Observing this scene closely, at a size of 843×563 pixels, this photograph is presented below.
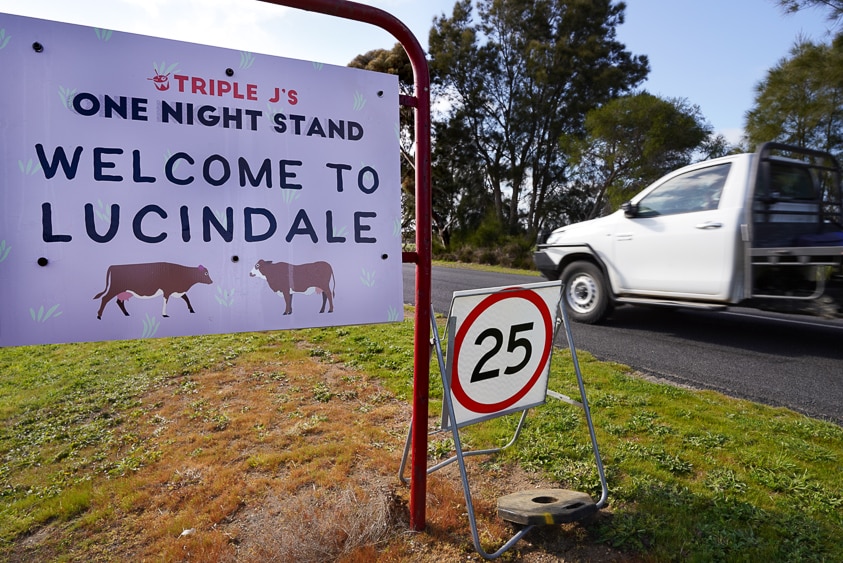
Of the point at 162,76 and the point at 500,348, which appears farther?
the point at 500,348

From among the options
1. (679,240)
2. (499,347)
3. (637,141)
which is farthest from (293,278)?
(637,141)

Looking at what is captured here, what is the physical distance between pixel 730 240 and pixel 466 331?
4549 mm

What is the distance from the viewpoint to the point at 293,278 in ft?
7.99

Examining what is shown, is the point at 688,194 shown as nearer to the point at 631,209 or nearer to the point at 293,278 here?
the point at 631,209

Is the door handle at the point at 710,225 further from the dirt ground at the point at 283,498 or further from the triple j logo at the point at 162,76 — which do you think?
the triple j logo at the point at 162,76

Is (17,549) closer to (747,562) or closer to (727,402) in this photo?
(747,562)

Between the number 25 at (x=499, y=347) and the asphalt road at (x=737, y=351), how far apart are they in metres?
2.73

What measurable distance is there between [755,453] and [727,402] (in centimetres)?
113

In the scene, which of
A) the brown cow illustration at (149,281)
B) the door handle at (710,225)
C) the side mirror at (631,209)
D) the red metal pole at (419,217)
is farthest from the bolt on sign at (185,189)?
the side mirror at (631,209)

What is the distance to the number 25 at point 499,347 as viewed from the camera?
2.75 metres

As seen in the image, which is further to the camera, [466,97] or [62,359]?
[466,97]

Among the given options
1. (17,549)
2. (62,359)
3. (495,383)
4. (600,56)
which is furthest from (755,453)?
(600,56)

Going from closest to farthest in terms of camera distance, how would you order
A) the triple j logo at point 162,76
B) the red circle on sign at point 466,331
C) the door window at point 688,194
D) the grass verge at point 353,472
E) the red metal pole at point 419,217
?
the triple j logo at point 162,76, the red metal pole at point 419,217, the grass verge at point 353,472, the red circle on sign at point 466,331, the door window at point 688,194

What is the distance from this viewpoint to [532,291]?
2920mm
